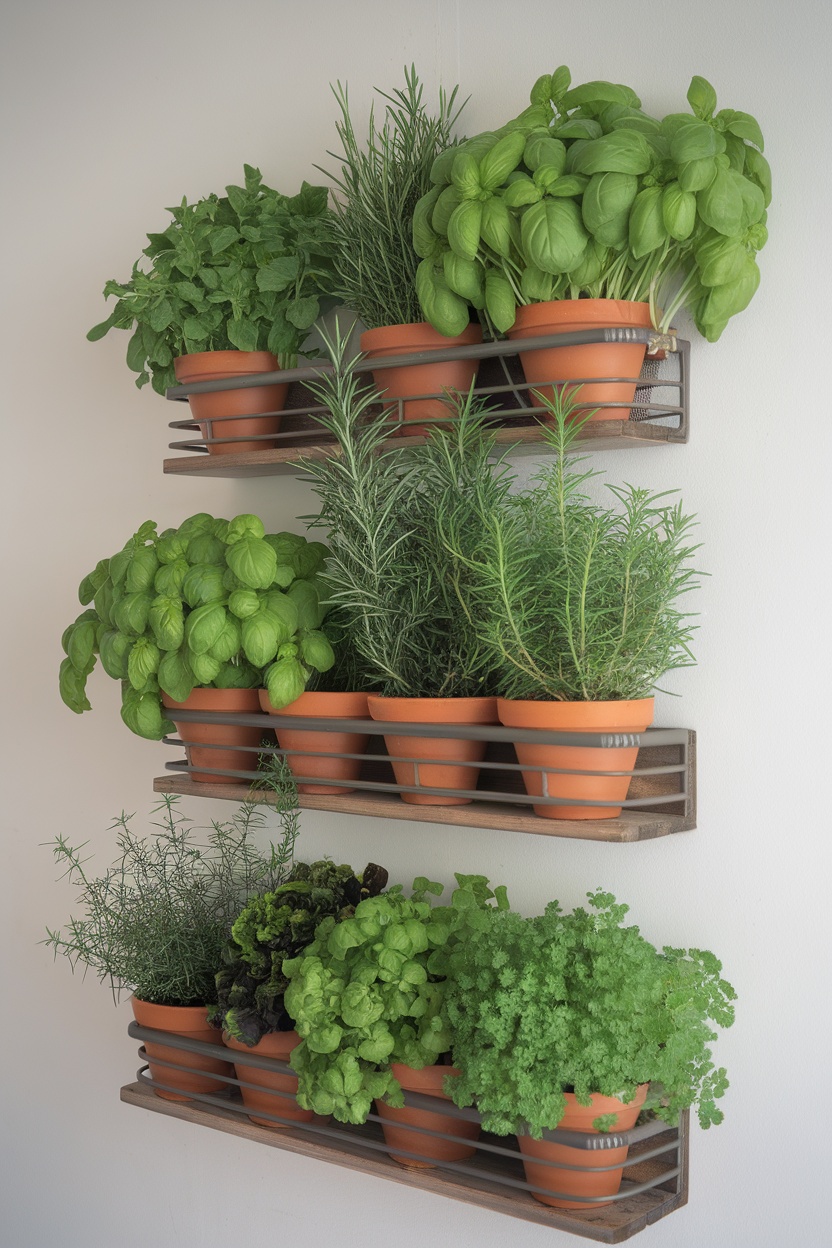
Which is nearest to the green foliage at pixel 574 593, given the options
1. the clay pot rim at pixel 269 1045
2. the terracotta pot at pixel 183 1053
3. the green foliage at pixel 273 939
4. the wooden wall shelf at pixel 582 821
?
the wooden wall shelf at pixel 582 821

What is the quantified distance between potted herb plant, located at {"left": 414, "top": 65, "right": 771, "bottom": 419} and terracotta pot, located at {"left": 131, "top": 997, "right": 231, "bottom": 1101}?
81 cm

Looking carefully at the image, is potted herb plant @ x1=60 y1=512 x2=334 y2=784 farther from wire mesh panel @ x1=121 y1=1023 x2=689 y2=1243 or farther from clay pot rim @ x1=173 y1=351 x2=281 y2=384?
wire mesh panel @ x1=121 y1=1023 x2=689 y2=1243

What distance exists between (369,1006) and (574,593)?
0.42 metres

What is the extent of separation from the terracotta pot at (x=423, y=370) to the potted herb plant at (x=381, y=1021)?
0.49 meters

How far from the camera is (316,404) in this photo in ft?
4.51

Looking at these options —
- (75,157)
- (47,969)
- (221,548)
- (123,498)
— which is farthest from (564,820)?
(75,157)

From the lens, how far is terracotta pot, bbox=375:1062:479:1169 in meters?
1.06

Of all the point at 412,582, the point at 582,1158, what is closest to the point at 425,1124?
the point at 582,1158

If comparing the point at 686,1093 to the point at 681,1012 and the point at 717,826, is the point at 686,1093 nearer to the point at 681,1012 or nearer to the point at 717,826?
the point at 681,1012

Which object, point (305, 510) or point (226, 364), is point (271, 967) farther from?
point (226, 364)

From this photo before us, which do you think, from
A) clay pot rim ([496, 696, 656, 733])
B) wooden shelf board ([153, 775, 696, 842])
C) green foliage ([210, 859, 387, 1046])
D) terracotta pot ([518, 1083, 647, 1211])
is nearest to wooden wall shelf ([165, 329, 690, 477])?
clay pot rim ([496, 696, 656, 733])

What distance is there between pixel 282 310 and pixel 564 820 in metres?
0.68

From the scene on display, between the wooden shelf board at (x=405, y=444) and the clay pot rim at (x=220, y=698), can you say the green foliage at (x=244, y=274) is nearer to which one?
the wooden shelf board at (x=405, y=444)

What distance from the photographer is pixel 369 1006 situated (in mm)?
1042
